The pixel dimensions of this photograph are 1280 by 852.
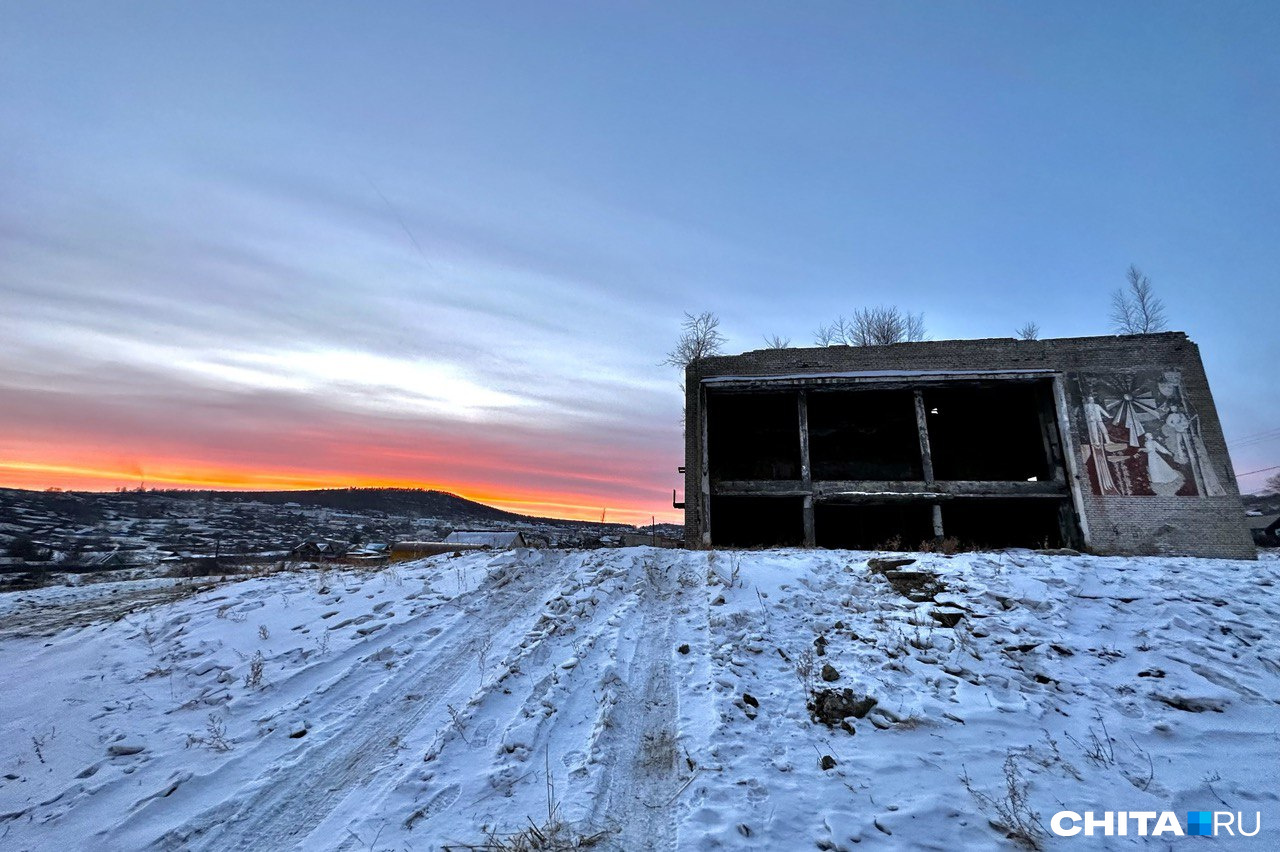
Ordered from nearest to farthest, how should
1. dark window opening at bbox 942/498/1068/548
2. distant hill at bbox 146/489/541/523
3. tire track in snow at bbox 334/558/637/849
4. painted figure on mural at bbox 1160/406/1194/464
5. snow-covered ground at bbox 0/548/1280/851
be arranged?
snow-covered ground at bbox 0/548/1280/851 → tire track in snow at bbox 334/558/637/849 → painted figure on mural at bbox 1160/406/1194/464 → dark window opening at bbox 942/498/1068/548 → distant hill at bbox 146/489/541/523

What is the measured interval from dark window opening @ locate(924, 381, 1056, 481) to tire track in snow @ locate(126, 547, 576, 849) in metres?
18.9

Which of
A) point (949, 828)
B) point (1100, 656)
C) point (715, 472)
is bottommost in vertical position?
point (949, 828)

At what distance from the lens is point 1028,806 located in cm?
368

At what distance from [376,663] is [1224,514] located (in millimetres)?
21807

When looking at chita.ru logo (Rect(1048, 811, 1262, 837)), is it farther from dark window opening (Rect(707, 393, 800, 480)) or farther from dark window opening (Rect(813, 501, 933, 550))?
dark window opening (Rect(707, 393, 800, 480))

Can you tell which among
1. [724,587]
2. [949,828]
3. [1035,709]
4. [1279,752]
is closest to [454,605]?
[724,587]

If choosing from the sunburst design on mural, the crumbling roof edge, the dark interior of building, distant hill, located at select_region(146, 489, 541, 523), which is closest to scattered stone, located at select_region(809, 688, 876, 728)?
the crumbling roof edge

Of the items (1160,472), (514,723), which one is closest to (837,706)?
(514,723)

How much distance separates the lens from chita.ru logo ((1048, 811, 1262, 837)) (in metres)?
3.47

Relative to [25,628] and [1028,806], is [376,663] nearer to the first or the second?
[1028,806]

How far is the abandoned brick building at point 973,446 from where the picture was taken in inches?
607

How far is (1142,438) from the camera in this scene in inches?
626

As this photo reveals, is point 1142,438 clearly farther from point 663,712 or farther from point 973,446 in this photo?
point 663,712

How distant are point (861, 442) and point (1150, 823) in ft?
67.1
